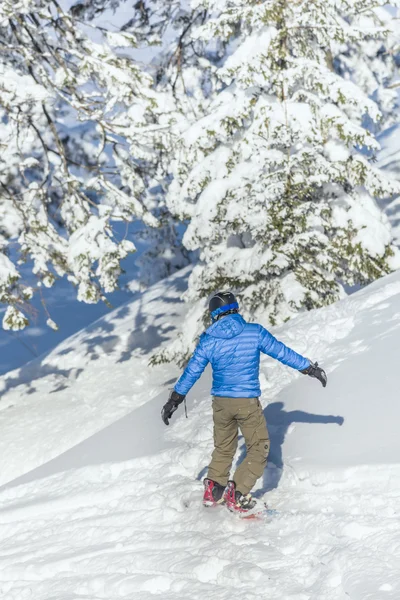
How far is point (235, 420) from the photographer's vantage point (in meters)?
5.76

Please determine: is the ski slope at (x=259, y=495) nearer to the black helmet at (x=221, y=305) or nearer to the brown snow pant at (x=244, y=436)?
the brown snow pant at (x=244, y=436)

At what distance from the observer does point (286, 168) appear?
1075cm

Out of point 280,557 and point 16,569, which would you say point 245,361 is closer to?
point 280,557

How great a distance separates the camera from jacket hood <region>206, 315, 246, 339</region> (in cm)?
554

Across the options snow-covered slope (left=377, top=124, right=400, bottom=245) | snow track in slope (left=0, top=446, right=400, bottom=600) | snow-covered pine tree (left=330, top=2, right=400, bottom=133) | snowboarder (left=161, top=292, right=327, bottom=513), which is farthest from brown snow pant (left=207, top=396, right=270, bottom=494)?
snow-covered pine tree (left=330, top=2, right=400, bottom=133)

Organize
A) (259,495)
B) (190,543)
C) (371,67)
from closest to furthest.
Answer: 1. (190,543)
2. (259,495)
3. (371,67)

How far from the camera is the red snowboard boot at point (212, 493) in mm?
5711

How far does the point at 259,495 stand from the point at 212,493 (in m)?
0.43

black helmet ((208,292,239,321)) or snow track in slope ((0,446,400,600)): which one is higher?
black helmet ((208,292,239,321))

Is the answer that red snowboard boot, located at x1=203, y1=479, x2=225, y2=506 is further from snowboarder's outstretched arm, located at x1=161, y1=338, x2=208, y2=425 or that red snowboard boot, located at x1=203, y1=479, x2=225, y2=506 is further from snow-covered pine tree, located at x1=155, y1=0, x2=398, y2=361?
snow-covered pine tree, located at x1=155, y1=0, x2=398, y2=361

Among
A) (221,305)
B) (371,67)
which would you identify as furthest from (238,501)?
(371,67)

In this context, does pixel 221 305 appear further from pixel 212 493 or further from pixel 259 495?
pixel 259 495

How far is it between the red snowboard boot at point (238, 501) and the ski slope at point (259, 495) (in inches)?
4.9

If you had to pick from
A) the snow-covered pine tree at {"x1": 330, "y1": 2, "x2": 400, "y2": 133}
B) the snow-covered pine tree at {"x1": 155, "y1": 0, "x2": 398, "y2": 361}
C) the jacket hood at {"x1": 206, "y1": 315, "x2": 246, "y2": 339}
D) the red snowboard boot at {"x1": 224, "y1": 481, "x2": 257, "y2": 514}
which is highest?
the snow-covered pine tree at {"x1": 330, "y1": 2, "x2": 400, "y2": 133}
